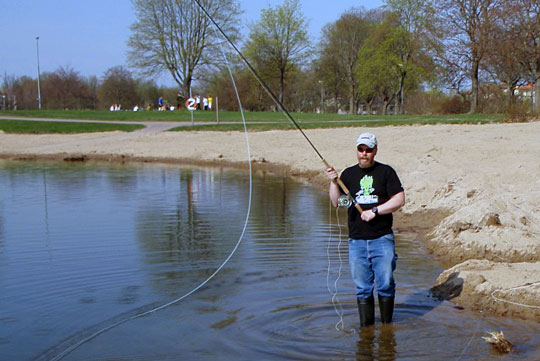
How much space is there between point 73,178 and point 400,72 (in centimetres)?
4074

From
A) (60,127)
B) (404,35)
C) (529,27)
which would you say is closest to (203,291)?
(60,127)

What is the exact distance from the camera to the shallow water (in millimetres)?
5312

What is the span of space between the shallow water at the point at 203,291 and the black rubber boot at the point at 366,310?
83mm

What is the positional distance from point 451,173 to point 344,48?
50.2 meters

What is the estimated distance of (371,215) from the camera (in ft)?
17.0

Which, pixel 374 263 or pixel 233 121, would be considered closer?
pixel 374 263

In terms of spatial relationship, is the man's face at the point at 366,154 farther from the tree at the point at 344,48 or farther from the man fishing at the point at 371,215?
Result: the tree at the point at 344,48

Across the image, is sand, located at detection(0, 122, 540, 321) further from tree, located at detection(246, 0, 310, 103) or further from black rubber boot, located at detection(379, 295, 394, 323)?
tree, located at detection(246, 0, 310, 103)

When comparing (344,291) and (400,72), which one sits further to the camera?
(400,72)

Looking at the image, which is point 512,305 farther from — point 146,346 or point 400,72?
point 400,72

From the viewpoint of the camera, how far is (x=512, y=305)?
5.95 m

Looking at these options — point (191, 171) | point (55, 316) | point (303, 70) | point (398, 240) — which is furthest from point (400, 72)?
point (55, 316)

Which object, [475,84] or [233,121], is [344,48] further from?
[233,121]

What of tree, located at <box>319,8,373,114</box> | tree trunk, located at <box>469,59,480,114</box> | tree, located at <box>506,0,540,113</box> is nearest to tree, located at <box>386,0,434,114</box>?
tree, located at <box>319,8,373,114</box>
